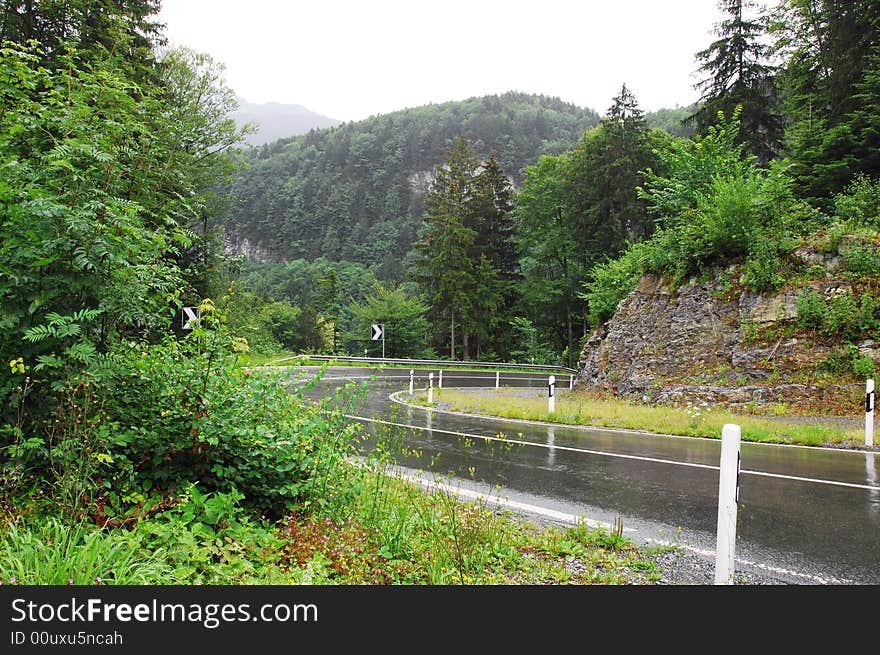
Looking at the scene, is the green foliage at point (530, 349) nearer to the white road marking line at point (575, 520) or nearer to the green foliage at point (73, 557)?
the white road marking line at point (575, 520)

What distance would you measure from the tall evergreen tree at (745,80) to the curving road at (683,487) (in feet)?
83.1

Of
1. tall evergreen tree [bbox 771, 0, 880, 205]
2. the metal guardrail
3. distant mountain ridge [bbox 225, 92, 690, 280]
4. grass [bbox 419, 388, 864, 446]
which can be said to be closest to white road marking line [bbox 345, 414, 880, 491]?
grass [bbox 419, 388, 864, 446]

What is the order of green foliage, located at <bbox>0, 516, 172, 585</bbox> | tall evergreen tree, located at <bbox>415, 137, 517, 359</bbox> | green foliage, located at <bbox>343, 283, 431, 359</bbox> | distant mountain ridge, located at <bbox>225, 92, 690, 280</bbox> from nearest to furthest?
1. green foliage, located at <bbox>0, 516, 172, 585</bbox>
2. tall evergreen tree, located at <bbox>415, 137, 517, 359</bbox>
3. green foliage, located at <bbox>343, 283, 431, 359</bbox>
4. distant mountain ridge, located at <bbox>225, 92, 690, 280</bbox>

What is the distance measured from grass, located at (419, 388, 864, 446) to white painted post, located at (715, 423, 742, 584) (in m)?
8.00

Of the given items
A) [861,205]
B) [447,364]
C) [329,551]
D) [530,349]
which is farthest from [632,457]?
[530,349]

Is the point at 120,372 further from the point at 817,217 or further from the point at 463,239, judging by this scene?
the point at 463,239

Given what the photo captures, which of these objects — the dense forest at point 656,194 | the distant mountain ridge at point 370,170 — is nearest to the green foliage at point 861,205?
the dense forest at point 656,194

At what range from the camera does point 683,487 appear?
688cm

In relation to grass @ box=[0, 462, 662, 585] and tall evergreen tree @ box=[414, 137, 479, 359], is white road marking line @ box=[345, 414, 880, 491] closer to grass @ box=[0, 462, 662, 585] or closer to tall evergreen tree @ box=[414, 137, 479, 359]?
grass @ box=[0, 462, 662, 585]

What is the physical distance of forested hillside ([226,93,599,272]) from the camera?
126062 millimetres

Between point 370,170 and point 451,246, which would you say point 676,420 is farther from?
point 370,170

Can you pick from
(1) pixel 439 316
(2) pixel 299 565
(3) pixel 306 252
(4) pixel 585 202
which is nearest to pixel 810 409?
(2) pixel 299 565

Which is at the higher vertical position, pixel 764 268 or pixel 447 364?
pixel 764 268

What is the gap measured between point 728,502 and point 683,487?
3541mm
